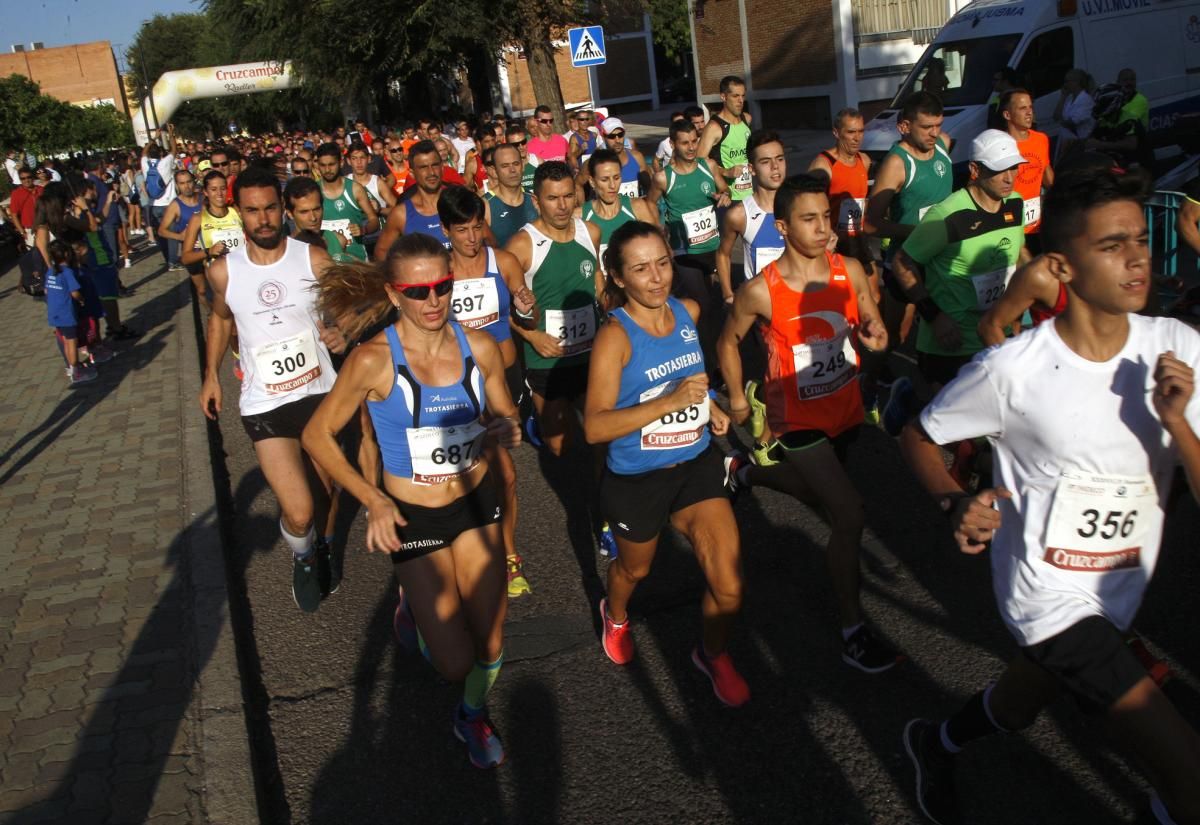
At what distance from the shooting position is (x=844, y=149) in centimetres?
857

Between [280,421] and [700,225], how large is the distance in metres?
4.49

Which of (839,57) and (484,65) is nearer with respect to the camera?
(839,57)

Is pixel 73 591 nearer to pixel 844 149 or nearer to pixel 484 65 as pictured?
pixel 844 149

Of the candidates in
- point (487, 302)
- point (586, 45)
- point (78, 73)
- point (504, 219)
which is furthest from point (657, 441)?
point (78, 73)

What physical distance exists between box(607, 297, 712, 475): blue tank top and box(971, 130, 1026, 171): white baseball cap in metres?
2.23

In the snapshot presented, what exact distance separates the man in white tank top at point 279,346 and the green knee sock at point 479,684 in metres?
1.67

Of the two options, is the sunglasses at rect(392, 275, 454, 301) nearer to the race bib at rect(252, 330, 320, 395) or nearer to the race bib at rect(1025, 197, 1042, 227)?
the race bib at rect(252, 330, 320, 395)

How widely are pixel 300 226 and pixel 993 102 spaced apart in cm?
856

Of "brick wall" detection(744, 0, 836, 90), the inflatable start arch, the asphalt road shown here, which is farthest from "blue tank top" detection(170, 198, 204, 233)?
the inflatable start arch

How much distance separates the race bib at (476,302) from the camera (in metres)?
5.85

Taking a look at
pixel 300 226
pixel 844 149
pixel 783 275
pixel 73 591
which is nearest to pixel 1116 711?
pixel 783 275

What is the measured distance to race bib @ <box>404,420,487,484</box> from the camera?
3.92 metres

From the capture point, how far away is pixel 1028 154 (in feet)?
25.0

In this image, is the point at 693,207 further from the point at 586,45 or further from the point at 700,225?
the point at 586,45
